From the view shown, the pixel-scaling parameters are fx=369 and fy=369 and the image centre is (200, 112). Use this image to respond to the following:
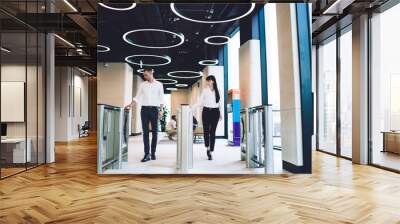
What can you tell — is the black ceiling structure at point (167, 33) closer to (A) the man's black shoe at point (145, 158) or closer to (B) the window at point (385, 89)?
(A) the man's black shoe at point (145, 158)

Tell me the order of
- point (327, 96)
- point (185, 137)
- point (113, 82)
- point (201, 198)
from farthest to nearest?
point (327, 96) < point (185, 137) < point (113, 82) < point (201, 198)

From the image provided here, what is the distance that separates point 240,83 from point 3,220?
352 centimetres

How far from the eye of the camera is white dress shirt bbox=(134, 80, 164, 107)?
5.49 m

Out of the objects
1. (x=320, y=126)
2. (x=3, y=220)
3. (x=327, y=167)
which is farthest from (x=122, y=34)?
(x=320, y=126)

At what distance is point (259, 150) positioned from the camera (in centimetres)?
553

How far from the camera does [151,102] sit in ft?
18.1

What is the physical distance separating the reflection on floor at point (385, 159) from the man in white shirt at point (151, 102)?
4.19m

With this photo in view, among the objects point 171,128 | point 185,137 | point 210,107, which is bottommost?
point 185,137

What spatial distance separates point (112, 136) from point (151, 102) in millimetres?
771

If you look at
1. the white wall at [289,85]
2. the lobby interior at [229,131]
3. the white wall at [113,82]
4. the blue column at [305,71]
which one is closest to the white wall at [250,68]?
the lobby interior at [229,131]

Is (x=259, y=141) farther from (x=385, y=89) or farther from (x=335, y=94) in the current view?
(x=335, y=94)

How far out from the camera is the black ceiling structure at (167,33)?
17.7 ft

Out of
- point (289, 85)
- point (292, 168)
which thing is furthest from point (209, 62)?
point (292, 168)

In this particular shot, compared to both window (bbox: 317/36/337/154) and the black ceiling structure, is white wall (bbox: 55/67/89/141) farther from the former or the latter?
the black ceiling structure
